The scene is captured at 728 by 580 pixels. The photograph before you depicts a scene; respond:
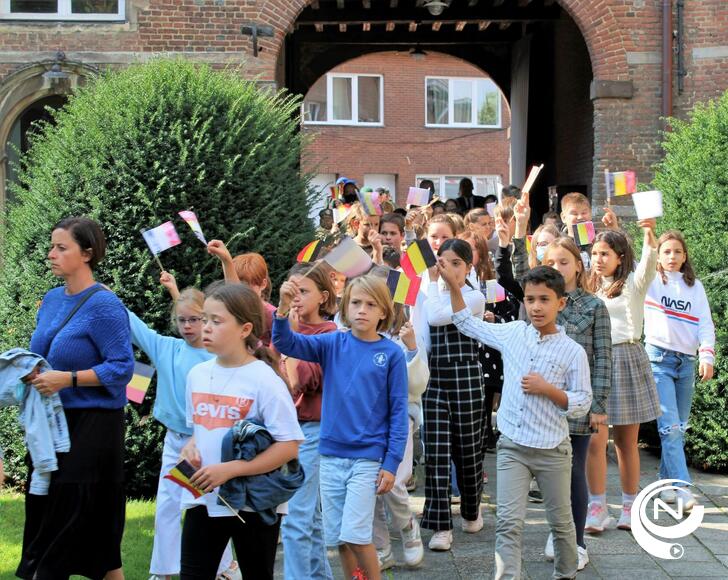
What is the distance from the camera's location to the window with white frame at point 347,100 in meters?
37.8

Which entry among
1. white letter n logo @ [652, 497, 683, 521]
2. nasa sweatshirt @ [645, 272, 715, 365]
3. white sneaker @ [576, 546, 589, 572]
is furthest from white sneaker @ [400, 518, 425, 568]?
nasa sweatshirt @ [645, 272, 715, 365]

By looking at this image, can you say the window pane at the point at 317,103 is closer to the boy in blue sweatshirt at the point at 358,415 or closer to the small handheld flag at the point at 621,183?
the small handheld flag at the point at 621,183

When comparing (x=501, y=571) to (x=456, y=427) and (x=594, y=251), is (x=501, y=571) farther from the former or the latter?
(x=594, y=251)

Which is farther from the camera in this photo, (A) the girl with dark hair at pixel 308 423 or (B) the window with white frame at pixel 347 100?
(B) the window with white frame at pixel 347 100

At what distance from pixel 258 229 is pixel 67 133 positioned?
1.51 metres

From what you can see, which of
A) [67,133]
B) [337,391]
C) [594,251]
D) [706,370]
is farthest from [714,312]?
[67,133]

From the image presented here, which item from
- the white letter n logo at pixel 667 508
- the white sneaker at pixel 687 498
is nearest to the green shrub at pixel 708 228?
the white sneaker at pixel 687 498

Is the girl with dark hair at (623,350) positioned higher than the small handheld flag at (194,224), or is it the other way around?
the small handheld flag at (194,224)

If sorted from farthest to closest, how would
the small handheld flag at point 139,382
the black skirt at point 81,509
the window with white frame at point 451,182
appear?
the window with white frame at point 451,182 < the small handheld flag at point 139,382 < the black skirt at point 81,509

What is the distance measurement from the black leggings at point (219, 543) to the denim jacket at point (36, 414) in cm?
87

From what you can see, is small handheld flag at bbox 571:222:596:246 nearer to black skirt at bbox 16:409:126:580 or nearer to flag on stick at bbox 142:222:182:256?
flag on stick at bbox 142:222:182:256

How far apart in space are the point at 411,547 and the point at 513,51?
19.3 m

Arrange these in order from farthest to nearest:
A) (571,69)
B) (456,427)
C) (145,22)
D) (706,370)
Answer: (571,69) → (145,22) → (706,370) → (456,427)

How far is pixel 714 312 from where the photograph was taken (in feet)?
28.1
